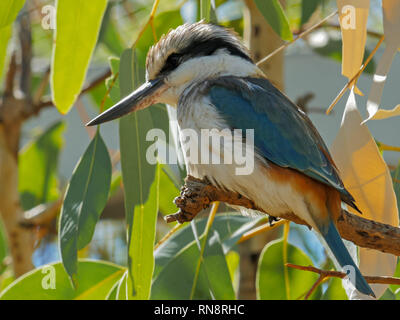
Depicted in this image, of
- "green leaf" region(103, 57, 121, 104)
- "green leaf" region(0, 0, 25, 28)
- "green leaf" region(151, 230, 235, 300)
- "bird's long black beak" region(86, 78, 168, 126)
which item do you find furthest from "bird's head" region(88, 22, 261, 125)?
"green leaf" region(151, 230, 235, 300)

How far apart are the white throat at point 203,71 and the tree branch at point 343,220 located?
11.3 inches

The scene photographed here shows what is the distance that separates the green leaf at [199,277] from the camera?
1431 millimetres

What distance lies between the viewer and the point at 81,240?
1.27 meters

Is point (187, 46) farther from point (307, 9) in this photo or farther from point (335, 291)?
point (335, 291)

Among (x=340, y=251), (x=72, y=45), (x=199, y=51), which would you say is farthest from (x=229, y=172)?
(x=72, y=45)

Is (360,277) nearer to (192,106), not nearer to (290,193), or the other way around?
(290,193)

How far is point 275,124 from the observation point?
3.77 feet

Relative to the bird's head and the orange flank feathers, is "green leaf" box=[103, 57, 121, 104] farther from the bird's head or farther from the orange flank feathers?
the orange flank feathers

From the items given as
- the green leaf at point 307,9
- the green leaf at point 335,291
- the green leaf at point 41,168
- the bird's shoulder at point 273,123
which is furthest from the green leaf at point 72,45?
the green leaf at point 41,168

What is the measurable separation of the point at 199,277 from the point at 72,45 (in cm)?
54

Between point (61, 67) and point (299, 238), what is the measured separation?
1032mm

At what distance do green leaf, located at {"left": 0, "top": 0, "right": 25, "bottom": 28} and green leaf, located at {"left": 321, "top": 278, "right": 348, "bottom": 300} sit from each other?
852mm

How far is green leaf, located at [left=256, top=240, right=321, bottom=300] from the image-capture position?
1581 mm

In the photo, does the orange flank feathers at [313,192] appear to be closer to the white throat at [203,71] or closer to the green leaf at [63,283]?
the white throat at [203,71]
